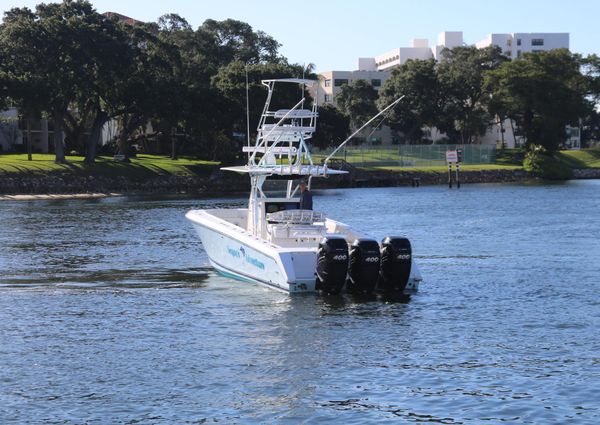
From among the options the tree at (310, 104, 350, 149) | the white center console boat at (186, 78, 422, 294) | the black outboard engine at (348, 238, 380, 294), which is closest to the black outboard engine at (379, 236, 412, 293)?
the white center console boat at (186, 78, 422, 294)

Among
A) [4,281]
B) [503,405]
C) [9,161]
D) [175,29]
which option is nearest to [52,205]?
[9,161]

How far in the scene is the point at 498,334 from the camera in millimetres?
22578

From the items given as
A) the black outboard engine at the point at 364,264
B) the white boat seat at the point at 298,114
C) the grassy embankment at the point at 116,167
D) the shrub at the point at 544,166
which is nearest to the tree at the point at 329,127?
the grassy embankment at the point at 116,167

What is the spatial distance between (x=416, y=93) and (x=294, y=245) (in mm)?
123069

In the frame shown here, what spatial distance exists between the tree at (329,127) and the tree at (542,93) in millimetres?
30469

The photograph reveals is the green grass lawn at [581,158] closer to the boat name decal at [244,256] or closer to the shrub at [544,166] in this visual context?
the shrub at [544,166]

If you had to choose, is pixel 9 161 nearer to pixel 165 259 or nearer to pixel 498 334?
pixel 165 259

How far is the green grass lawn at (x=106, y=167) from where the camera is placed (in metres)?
93.4

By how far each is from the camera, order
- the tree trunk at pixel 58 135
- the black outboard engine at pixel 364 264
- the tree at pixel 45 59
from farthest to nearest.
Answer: the tree trunk at pixel 58 135 < the tree at pixel 45 59 < the black outboard engine at pixel 364 264

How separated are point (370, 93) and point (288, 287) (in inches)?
5338

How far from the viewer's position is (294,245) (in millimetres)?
28719

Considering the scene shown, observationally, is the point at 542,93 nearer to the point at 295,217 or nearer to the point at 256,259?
the point at 295,217

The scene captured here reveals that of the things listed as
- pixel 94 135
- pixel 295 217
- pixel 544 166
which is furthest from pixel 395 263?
pixel 544 166

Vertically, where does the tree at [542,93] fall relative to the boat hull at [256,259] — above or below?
above
